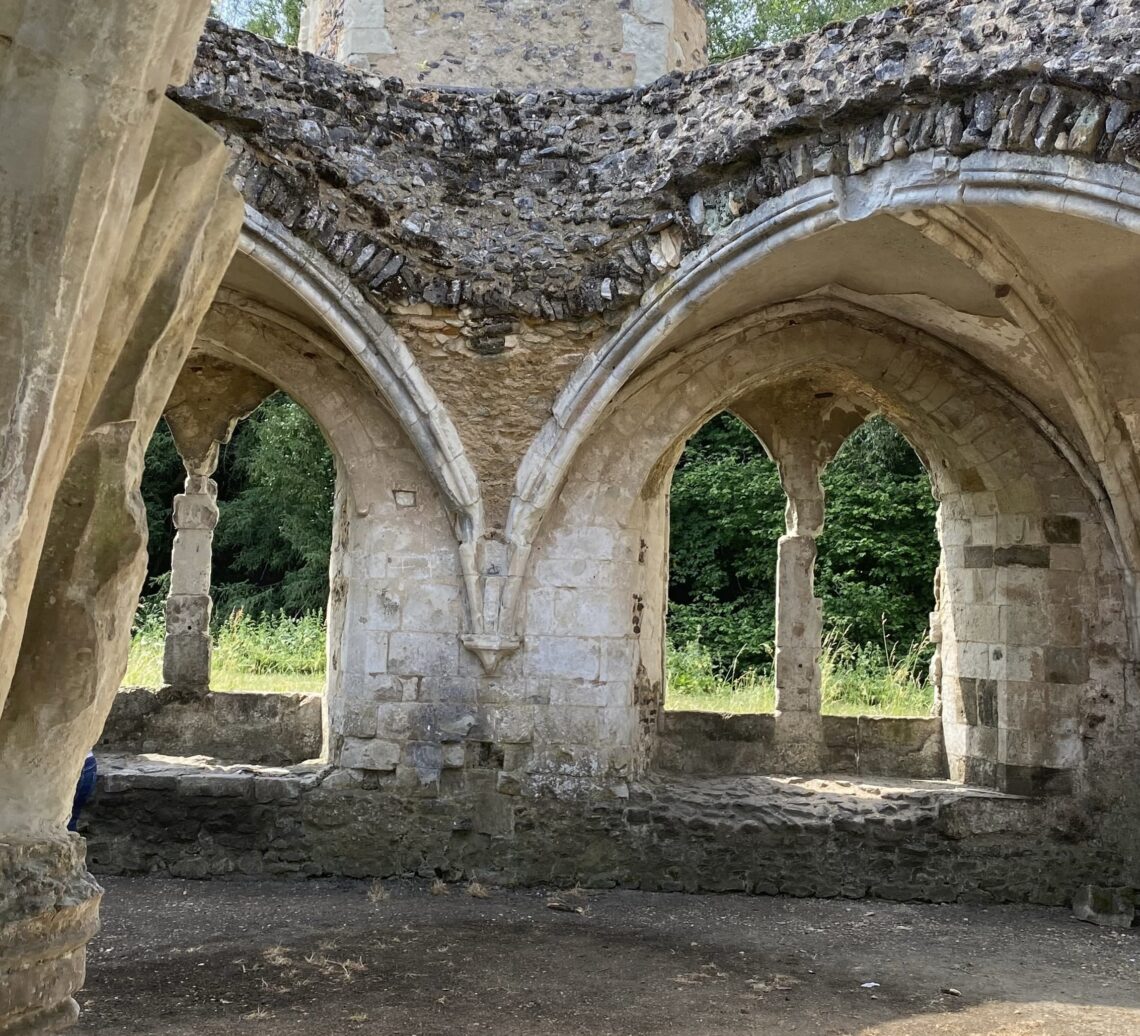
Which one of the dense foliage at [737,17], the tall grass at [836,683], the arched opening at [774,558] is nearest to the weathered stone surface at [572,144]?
the tall grass at [836,683]

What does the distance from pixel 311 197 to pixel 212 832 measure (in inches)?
133

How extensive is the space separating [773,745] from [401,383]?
11.3 ft

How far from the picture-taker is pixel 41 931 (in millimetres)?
1648

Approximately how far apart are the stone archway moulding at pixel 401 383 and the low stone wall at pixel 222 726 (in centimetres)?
241

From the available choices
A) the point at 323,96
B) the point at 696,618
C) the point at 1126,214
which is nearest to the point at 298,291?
the point at 323,96

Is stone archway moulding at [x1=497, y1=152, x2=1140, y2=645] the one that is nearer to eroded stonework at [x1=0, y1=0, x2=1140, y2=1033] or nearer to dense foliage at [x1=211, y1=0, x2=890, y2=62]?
eroded stonework at [x1=0, y1=0, x2=1140, y2=1033]

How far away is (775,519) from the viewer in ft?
46.7

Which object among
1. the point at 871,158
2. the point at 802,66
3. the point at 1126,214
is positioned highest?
the point at 802,66

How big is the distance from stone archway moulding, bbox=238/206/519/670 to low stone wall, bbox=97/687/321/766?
2.41m

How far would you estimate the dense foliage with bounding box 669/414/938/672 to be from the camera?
13.6 metres

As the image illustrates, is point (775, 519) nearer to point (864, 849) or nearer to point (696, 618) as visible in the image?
point (696, 618)

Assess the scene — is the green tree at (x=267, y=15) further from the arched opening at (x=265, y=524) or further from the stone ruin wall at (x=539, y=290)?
the stone ruin wall at (x=539, y=290)

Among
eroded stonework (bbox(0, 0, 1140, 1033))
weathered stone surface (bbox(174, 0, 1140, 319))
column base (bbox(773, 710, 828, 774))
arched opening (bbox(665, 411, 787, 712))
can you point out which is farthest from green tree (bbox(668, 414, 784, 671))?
weathered stone surface (bbox(174, 0, 1140, 319))

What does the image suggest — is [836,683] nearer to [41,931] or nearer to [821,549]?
[821,549]
